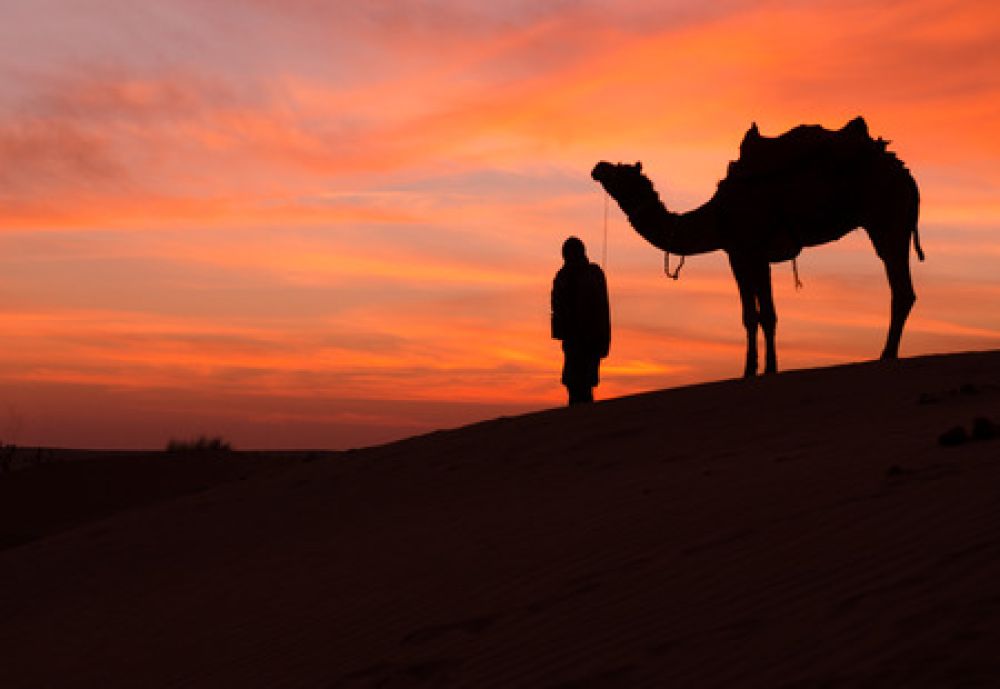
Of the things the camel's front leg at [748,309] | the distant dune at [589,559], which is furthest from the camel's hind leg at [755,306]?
the distant dune at [589,559]

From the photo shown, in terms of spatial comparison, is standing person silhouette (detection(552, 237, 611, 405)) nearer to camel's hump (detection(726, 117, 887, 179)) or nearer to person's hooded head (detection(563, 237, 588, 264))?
person's hooded head (detection(563, 237, 588, 264))

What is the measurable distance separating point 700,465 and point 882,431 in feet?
4.79

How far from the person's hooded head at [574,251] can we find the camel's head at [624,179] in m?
1.84

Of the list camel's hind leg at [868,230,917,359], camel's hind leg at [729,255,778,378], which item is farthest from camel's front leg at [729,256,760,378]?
camel's hind leg at [868,230,917,359]

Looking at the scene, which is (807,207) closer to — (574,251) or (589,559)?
(574,251)

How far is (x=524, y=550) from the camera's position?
34.5ft

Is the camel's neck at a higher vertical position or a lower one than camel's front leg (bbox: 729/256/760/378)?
higher

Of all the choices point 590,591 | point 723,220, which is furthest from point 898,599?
point 723,220

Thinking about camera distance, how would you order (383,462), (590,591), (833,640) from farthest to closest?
(383,462), (590,591), (833,640)

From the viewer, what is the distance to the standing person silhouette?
18.1 metres

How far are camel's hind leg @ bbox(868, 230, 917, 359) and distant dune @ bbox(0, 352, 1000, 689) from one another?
130cm

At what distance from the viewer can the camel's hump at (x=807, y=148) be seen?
18.1m

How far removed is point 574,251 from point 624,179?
2014 millimetres

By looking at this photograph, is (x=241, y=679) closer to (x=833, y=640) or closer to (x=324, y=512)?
(x=833, y=640)
